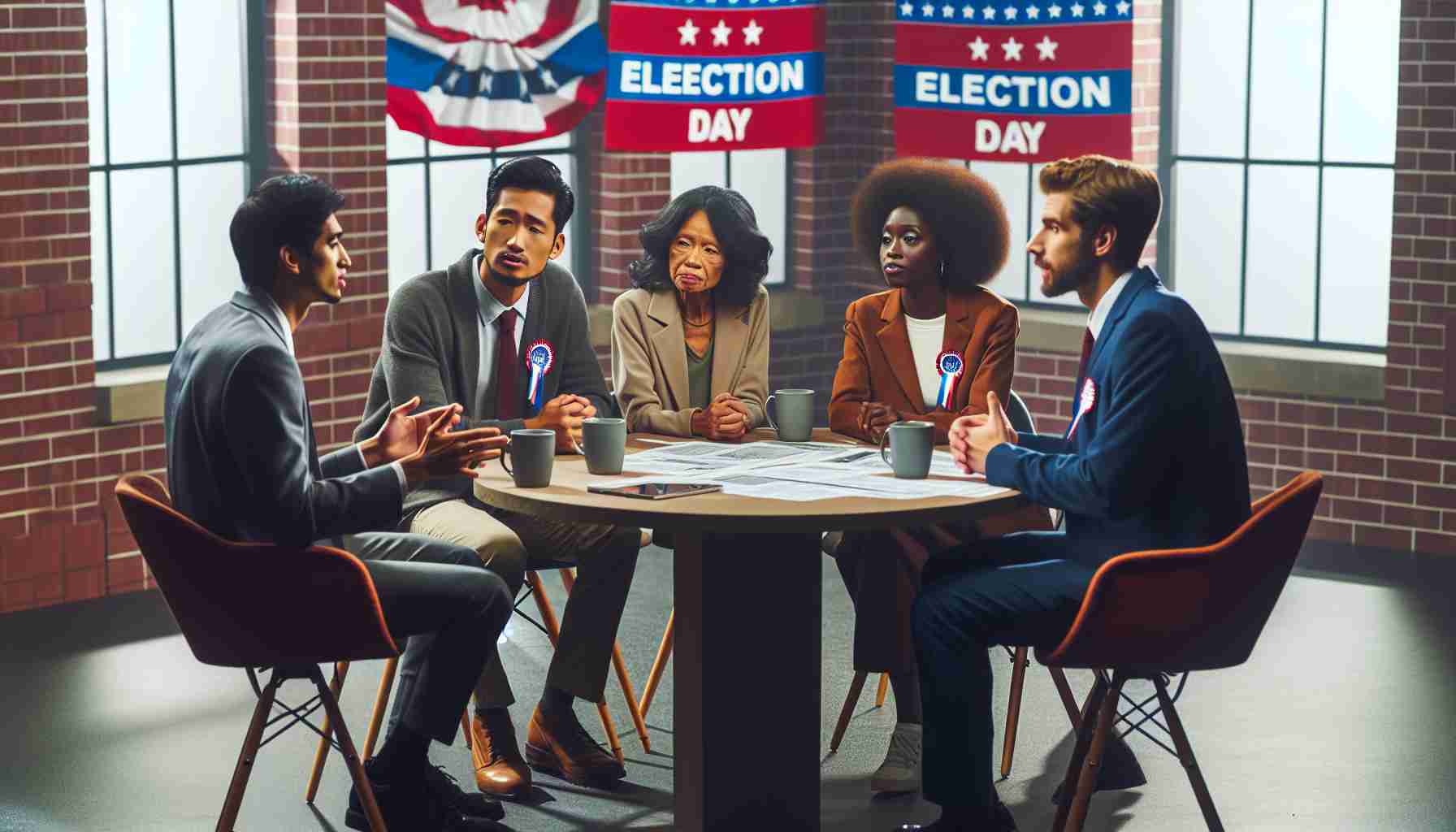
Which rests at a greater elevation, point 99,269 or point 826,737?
point 99,269

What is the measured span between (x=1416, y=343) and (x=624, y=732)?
3.38 metres

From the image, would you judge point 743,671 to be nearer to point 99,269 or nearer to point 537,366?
point 537,366

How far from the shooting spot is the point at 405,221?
24.8 feet

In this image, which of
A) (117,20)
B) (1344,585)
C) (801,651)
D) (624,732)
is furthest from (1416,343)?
(117,20)

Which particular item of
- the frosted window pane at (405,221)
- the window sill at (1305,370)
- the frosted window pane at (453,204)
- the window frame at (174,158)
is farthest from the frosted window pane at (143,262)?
the window sill at (1305,370)

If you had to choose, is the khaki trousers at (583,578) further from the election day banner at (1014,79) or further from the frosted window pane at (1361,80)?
the frosted window pane at (1361,80)

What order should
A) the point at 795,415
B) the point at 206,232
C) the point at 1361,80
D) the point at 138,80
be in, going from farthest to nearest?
the point at 1361,80, the point at 206,232, the point at 138,80, the point at 795,415

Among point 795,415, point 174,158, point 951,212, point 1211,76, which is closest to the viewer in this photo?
point 795,415

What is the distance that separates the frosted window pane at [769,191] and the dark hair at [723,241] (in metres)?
3.25

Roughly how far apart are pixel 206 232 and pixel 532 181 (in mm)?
2363

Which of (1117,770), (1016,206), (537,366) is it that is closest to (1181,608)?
(1117,770)

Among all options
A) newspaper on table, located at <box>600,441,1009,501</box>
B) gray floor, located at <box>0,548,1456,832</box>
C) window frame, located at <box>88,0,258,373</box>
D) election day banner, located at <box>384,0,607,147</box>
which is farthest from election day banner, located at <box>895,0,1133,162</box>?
newspaper on table, located at <box>600,441,1009,501</box>

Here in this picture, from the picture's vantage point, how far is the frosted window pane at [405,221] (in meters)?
7.51

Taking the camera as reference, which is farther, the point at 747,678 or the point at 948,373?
the point at 948,373
